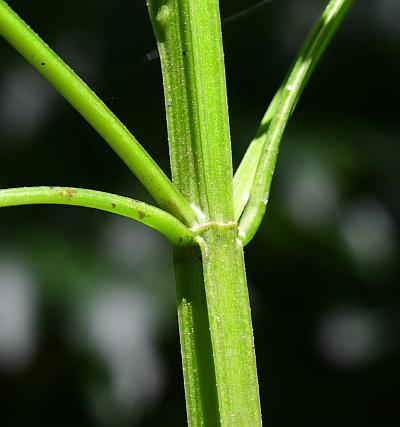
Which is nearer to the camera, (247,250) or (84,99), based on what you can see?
(84,99)

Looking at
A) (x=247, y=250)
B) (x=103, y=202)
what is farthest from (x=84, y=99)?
(x=247, y=250)

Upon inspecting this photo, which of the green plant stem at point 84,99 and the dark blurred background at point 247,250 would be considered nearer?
the green plant stem at point 84,99

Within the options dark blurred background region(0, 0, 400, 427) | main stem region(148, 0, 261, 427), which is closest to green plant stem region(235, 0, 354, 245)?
main stem region(148, 0, 261, 427)

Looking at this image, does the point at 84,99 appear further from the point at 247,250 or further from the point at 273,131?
the point at 247,250

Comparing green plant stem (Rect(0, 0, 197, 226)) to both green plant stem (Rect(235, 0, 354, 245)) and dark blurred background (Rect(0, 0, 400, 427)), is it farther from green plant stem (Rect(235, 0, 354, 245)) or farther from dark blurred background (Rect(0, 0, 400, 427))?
dark blurred background (Rect(0, 0, 400, 427))

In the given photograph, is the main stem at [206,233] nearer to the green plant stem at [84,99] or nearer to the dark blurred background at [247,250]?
the green plant stem at [84,99]

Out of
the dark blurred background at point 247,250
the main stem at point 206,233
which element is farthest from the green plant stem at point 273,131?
the dark blurred background at point 247,250

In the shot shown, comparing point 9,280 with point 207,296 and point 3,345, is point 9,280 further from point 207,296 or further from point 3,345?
point 207,296
